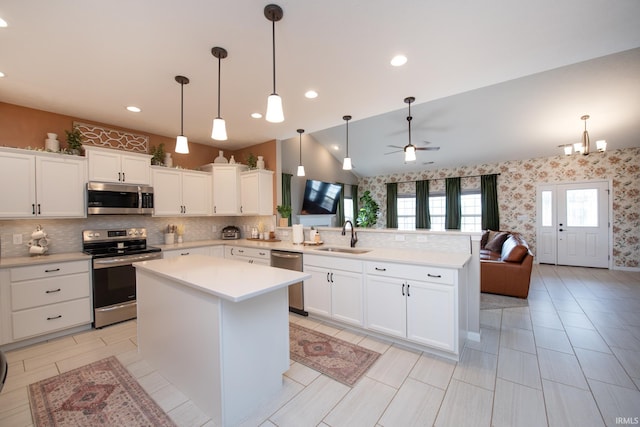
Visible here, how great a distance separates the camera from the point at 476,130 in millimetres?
5590

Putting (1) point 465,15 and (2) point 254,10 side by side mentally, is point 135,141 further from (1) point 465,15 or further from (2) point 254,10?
(1) point 465,15

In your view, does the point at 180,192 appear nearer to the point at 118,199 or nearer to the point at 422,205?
the point at 118,199

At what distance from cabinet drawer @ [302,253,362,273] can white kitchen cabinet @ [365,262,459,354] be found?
137 millimetres

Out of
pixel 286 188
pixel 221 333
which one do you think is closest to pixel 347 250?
pixel 221 333

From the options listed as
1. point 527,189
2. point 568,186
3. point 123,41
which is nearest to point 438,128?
point 527,189

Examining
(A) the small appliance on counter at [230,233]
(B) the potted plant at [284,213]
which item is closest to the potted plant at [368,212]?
(B) the potted plant at [284,213]

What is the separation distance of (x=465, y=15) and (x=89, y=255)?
4.47 m

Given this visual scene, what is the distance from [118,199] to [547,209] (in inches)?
353

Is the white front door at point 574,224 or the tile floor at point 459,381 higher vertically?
the white front door at point 574,224

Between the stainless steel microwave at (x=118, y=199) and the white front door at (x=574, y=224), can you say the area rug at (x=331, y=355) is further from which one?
the white front door at (x=574, y=224)

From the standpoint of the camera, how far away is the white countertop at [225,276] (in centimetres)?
161

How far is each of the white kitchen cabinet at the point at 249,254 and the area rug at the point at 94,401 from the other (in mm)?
1909

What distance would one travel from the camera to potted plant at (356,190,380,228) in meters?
8.27

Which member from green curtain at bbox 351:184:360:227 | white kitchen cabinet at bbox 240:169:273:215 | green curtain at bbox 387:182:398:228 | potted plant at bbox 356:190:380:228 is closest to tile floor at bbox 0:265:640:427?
white kitchen cabinet at bbox 240:169:273:215
